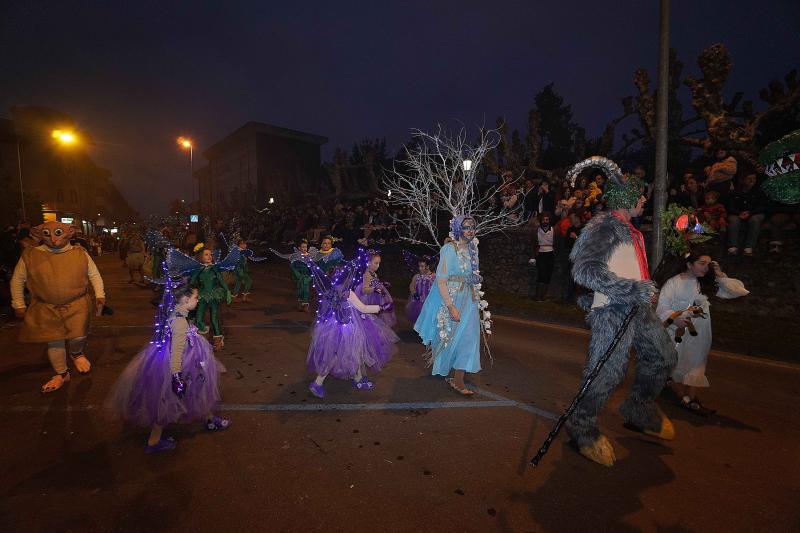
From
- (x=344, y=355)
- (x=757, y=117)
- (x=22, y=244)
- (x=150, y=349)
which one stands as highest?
(x=757, y=117)

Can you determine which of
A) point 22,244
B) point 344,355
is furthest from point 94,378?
point 22,244

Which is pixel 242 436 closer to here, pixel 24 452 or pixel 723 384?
pixel 24 452

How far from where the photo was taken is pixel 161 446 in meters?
3.80

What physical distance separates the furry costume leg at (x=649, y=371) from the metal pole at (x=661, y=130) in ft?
14.7

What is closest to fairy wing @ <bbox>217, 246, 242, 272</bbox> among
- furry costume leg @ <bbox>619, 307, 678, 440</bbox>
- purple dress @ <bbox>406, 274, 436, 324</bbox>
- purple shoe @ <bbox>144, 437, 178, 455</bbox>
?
purple shoe @ <bbox>144, 437, 178, 455</bbox>

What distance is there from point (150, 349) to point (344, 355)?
79.6 inches

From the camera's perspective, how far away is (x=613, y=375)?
12.3ft

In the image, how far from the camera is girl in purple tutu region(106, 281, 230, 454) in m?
3.80

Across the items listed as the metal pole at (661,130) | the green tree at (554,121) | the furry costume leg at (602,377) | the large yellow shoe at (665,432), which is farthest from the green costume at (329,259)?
the green tree at (554,121)

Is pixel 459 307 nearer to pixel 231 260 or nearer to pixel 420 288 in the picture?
pixel 420 288

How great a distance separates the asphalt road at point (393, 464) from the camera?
2967 millimetres

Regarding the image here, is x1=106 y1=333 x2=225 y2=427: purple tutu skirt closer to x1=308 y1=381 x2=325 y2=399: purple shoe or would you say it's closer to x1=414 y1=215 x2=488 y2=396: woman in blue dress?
x1=308 y1=381 x2=325 y2=399: purple shoe

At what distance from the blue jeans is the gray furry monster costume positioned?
801 centimetres

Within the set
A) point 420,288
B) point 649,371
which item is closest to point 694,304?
point 649,371
